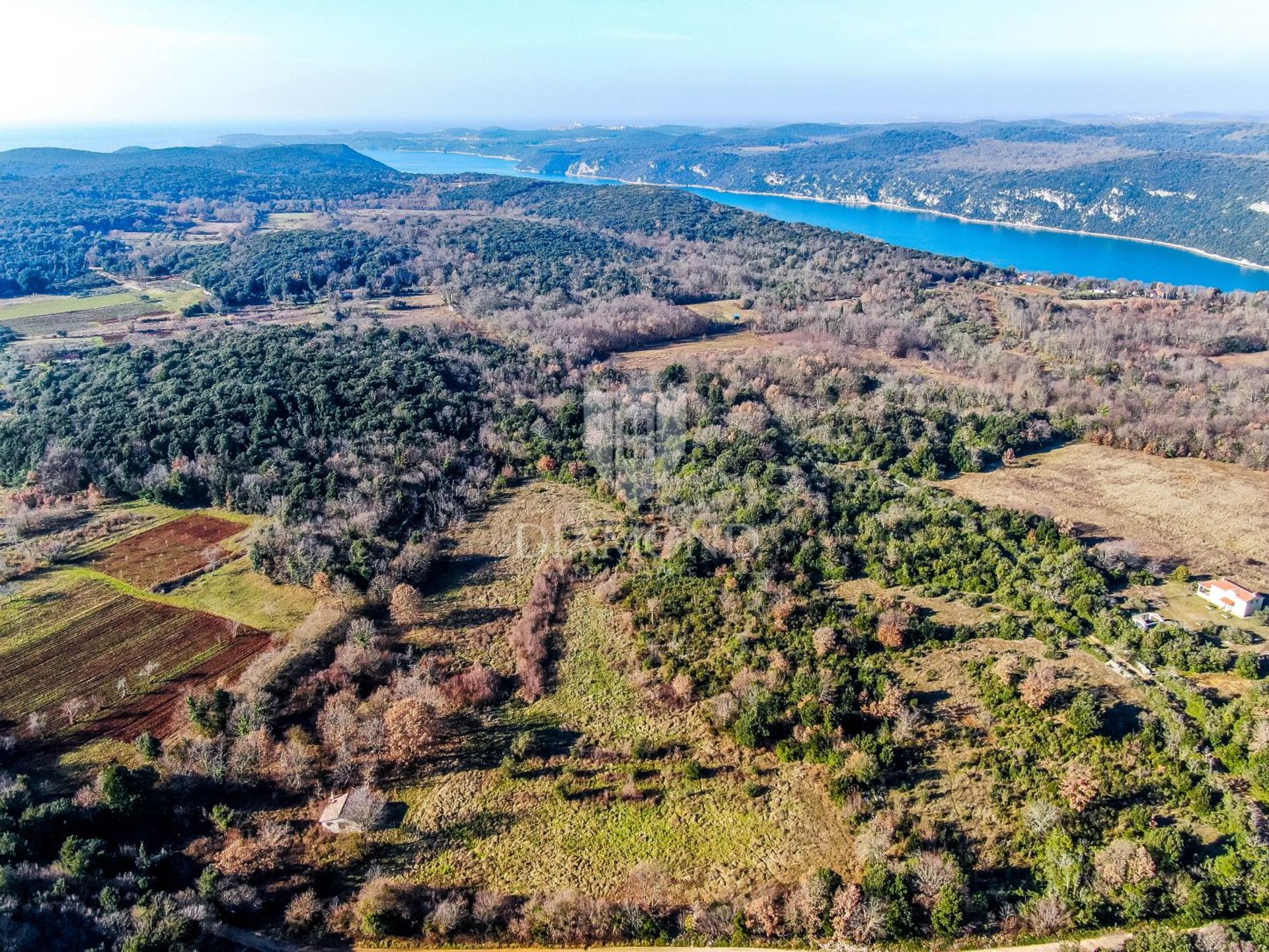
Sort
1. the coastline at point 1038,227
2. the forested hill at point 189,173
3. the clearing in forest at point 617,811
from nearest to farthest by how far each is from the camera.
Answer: the clearing in forest at point 617,811
the coastline at point 1038,227
the forested hill at point 189,173

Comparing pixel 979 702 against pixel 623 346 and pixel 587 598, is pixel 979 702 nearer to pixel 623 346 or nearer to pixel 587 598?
pixel 587 598

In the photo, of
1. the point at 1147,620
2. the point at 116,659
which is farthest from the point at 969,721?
the point at 116,659

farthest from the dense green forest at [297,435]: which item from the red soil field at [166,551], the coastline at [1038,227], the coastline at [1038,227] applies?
the coastline at [1038,227]

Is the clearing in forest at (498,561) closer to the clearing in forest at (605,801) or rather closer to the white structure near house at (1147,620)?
the clearing in forest at (605,801)

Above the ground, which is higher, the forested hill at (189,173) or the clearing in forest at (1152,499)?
the forested hill at (189,173)

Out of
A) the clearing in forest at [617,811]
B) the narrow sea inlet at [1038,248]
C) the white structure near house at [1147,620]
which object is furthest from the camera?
the narrow sea inlet at [1038,248]

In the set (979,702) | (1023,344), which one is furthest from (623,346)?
(979,702)

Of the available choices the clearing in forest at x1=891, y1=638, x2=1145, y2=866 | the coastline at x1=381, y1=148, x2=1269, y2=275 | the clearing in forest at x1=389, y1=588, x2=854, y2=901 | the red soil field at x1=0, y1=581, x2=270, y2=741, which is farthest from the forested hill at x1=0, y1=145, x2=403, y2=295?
the clearing in forest at x1=891, y1=638, x2=1145, y2=866
